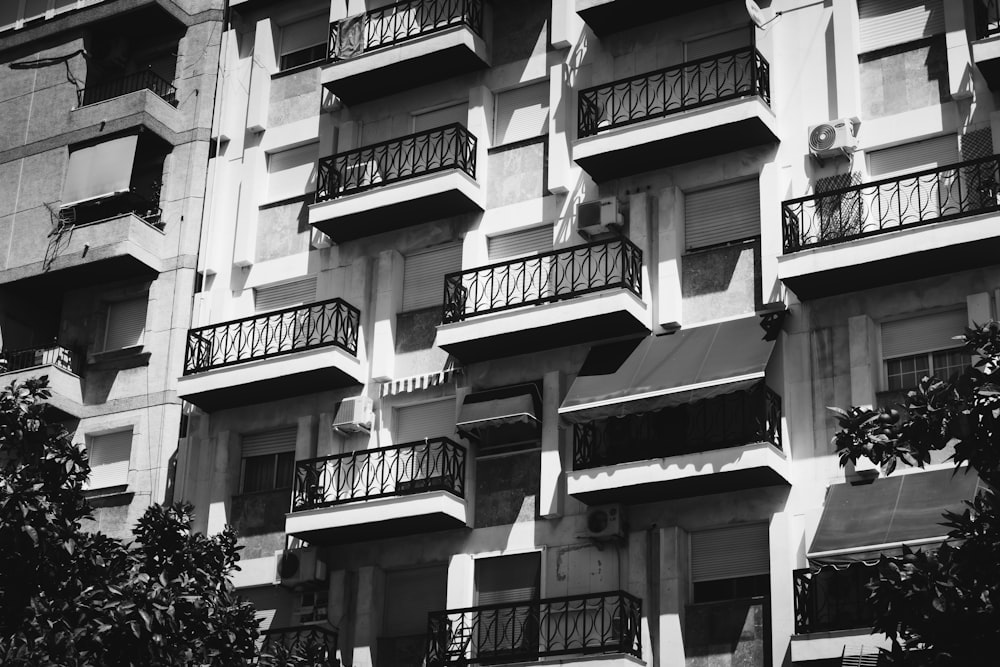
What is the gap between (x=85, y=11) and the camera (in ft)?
110

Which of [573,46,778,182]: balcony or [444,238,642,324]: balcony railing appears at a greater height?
[573,46,778,182]: balcony

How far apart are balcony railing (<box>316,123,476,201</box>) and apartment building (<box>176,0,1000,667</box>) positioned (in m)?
0.07

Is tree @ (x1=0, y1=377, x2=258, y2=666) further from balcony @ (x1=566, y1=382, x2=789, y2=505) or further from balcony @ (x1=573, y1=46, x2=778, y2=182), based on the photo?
balcony @ (x1=573, y1=46, x2=778, y2=182)

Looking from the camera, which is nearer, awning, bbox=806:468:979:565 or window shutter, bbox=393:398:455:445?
awning, bbox=806:468:979:565

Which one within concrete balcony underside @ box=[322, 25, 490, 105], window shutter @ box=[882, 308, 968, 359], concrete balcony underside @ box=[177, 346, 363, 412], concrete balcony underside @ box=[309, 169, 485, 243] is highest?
concrete balcony underside @ box=[322, 25, 490, 105]

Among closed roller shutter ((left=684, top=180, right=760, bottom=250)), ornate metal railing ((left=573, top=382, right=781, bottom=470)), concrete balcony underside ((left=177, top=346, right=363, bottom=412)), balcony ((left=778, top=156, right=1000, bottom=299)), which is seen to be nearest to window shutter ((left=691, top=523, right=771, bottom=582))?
ornate metal railing ((left=573, top=382, right=781, bottom=470))

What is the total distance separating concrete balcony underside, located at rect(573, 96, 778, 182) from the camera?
24.8m

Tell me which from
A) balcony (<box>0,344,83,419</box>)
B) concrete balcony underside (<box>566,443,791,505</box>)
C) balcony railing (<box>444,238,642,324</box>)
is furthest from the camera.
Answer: balcony (<box>0,344,83,419</box>)

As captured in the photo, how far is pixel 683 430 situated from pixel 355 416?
19.8 ft

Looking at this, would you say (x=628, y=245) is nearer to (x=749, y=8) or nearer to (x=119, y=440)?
(x=749, y=8)

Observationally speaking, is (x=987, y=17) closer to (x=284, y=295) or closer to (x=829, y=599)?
(x=829, y=599)

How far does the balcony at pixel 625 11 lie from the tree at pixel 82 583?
36.4 ft

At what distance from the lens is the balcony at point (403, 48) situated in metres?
28.5

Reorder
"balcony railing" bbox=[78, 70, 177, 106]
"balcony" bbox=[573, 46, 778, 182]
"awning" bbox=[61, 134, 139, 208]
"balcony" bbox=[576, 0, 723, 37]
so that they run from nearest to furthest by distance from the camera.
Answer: "balcony" bbox=[573, 46, 778, 182], "balcony" bbox=[576, 0, 723, 37], "awning" bbox=[61, 134, 139, 208], "balcony railing" bbox=[78, 70, 177, 106]
